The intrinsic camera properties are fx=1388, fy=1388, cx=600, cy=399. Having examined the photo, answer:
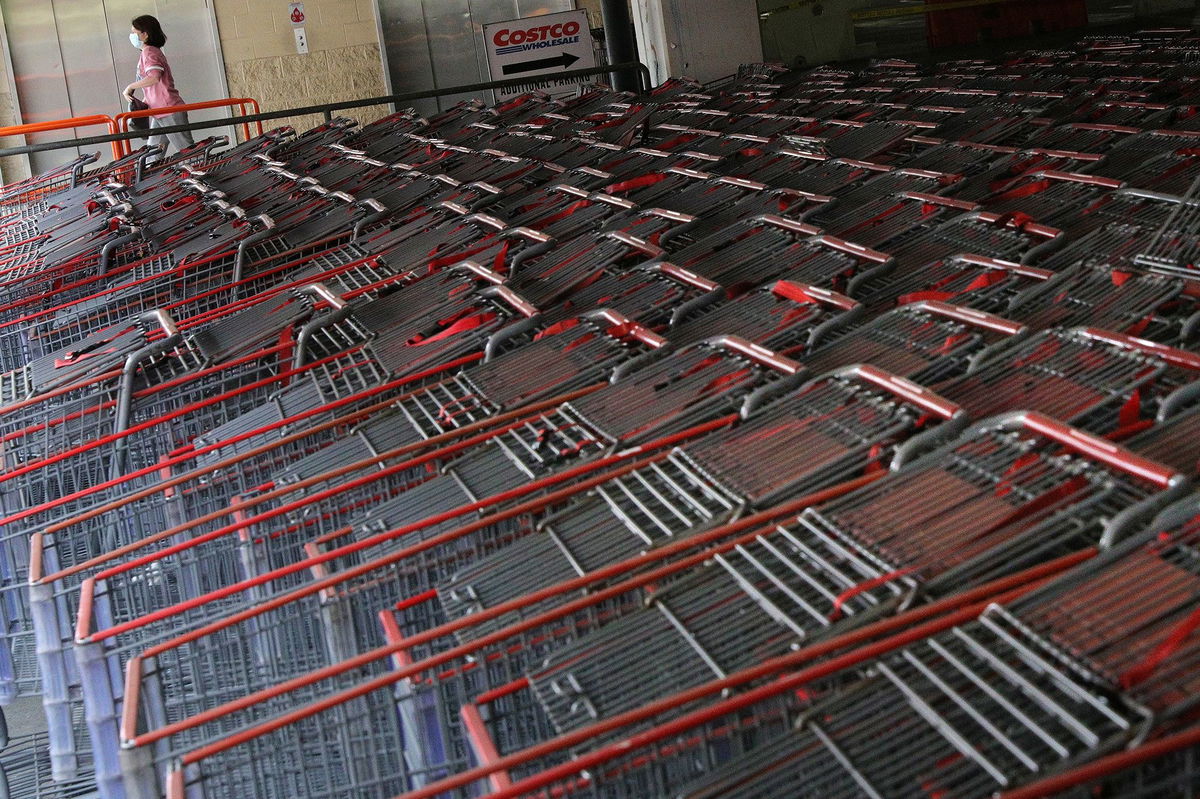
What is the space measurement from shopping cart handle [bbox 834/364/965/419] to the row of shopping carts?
0.01 meters

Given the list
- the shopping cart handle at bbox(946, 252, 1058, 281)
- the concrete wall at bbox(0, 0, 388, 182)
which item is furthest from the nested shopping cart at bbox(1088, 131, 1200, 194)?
the concrete wall at bbox(0, 0, 388, 182)

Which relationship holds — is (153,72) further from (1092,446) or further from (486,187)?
(1092,446)

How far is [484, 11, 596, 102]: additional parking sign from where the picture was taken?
42.0ft

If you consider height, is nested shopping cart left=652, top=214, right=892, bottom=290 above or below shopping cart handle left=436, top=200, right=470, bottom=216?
below

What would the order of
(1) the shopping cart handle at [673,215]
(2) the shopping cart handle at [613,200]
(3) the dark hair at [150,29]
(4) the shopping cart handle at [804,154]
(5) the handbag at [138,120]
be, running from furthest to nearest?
(5) the handbag at [138,120]
(3) the dark hair at [150,29]
(4) the shopping cart handle at [804,154]
(2) the shopping cart handle at [613,200]
(1) the shopping cart handle at [673,215]

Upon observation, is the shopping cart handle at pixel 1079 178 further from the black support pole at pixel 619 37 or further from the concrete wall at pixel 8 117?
the concrete wall at pixel 8 117

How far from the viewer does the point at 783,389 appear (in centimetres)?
323

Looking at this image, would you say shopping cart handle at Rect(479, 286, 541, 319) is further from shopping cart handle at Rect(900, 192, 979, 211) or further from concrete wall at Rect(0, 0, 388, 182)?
concrete wall at Rect(0, 0, 388, 182)

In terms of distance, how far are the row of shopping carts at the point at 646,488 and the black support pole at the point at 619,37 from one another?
5.20 meters

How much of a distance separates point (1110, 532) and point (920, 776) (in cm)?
60

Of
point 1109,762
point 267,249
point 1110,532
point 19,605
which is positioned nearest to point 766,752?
point 1109,762

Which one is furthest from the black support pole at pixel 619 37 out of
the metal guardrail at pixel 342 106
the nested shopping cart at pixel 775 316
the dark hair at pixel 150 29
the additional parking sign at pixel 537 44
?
the nested shopping cart at pixel 775 316

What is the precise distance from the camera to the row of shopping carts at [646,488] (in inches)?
82.2

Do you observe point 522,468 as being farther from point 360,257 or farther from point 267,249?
point 267,249
